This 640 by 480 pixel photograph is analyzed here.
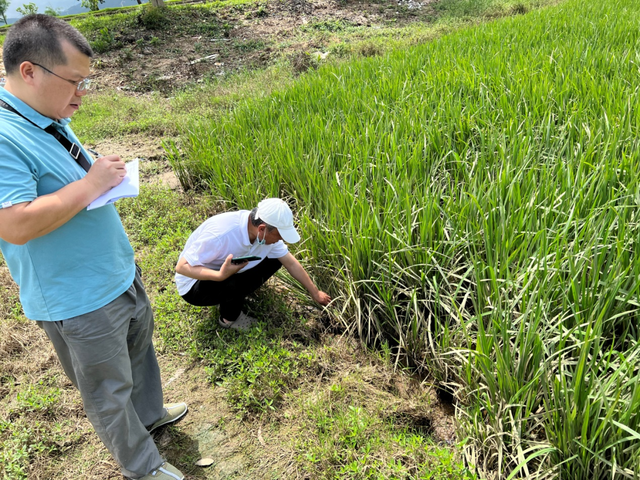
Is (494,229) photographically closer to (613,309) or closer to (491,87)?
(613,309)

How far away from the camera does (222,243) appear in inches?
78.0

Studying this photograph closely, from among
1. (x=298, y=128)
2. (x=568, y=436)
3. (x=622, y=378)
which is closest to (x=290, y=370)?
(x=568, y=436)

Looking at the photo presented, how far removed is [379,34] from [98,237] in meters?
9.56

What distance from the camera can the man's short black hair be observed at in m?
1.04

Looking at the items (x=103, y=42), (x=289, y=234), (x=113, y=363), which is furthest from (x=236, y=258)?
(x=103, y=42)

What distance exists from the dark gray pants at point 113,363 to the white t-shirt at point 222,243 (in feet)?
1.46

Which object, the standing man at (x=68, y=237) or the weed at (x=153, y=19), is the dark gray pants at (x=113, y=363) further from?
the weed at (x=153, y=19)

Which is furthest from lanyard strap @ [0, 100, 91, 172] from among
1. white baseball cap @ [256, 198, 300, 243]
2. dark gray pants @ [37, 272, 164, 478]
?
white baseball cap @ [256, 198, 300, 243]

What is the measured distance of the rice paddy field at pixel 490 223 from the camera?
4.32 ft

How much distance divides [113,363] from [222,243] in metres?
0.79

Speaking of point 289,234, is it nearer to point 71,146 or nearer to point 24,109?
point 71,146

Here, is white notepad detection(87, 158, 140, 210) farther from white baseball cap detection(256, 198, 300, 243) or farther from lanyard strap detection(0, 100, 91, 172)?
white baseball cap detection(256, 198, 300, 243)

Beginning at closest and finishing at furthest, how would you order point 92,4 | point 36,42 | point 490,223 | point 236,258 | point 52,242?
point 36,42 → point 52,242 → point 490,223 → point 236,258 → point 92,4

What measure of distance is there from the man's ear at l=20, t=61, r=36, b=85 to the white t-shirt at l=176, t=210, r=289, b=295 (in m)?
1.00
